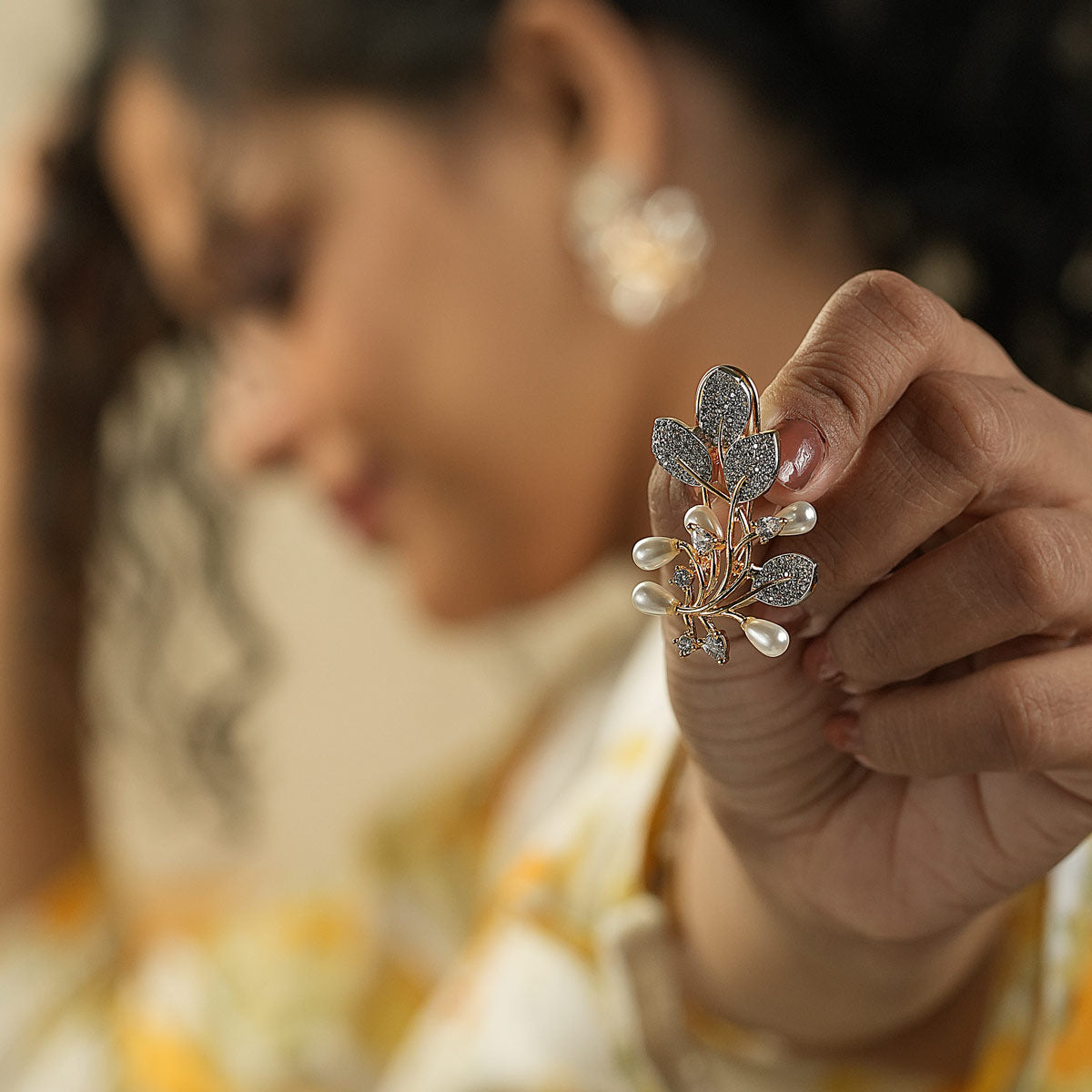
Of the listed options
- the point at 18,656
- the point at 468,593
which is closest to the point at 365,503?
the point at 468,593

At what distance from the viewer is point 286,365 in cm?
80

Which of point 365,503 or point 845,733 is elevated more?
point 845,733

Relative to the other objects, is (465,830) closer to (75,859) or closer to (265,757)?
(265,757)

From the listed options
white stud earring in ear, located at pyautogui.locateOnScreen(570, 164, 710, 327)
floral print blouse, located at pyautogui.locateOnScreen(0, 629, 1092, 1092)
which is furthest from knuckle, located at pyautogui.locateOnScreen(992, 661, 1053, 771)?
white stud earring in ear, located at pyautogui.locateOnScreen(570, 164, 710, 327)

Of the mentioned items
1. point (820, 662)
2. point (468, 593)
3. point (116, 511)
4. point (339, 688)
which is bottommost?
point (339, 688)

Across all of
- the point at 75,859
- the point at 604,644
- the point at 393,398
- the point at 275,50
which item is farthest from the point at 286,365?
the point at 75,859

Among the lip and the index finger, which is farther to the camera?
the lip

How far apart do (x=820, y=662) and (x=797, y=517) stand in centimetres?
6

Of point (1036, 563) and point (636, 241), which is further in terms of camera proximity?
point (636, 241)

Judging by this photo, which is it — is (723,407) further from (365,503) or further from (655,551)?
(365,503)

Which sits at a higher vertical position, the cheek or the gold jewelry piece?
the gold jewelry piece

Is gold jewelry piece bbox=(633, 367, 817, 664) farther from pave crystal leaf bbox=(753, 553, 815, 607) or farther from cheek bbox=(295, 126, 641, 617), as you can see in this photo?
cheek bbox=(295, 126, 641, 617)

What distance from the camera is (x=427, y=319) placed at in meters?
0.72

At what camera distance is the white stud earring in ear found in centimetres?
68
